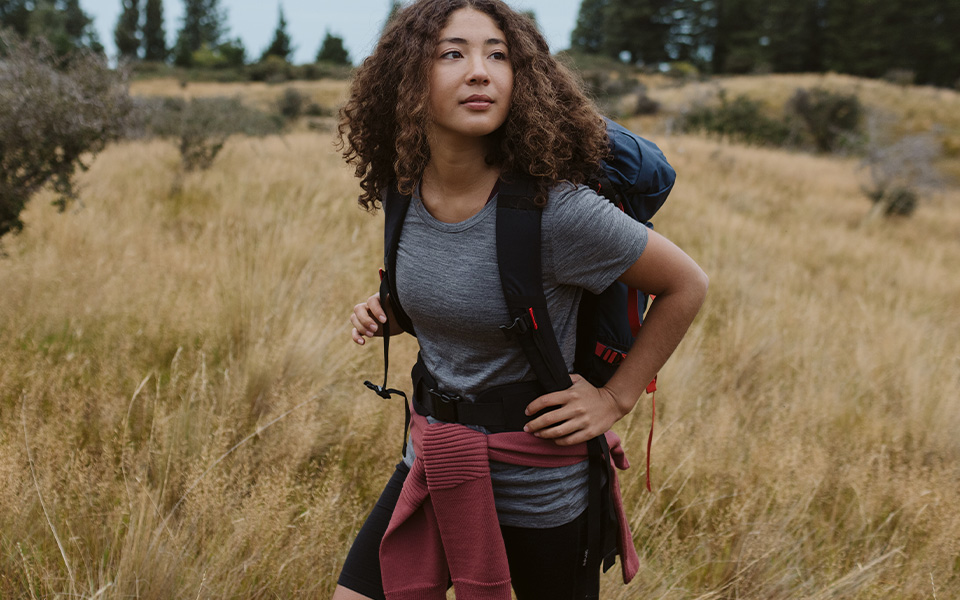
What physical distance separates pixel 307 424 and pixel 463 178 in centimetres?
159

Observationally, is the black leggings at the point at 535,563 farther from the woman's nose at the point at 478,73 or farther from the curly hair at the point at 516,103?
the woman's nose at the point at 478,73

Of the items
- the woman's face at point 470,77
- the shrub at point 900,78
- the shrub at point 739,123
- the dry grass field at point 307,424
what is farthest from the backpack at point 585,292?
the shrub at point 900,78

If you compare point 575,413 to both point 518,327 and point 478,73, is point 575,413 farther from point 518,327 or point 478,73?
point 478,73

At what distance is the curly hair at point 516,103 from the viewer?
4.28 feet

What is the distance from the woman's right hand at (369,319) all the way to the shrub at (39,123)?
3.18m

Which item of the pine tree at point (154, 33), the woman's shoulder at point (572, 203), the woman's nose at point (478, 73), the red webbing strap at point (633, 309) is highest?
the pine tree at point (154, 33)

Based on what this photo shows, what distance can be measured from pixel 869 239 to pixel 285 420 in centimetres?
949

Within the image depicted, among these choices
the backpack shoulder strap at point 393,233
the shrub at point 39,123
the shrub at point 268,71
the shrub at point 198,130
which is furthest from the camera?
the shrub at point 268,71

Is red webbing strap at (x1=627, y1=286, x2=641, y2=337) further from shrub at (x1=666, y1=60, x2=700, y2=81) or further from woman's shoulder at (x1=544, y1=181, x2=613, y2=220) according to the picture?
shrub at (x1=666, y1=60, x2=700, y2=81)

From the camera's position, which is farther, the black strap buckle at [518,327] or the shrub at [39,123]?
the shrub at [39,123]

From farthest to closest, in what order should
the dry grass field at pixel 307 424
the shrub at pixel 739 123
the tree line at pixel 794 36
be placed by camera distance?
1. the tree line at pixel 794 36
2. the shrub at pixel 739 123
3. the dry grass field at pixel 307 424

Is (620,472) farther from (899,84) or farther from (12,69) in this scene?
(899,84)

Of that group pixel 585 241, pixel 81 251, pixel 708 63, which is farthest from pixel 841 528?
pixel 708 63

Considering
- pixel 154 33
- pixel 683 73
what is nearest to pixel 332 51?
pixel 154 33
